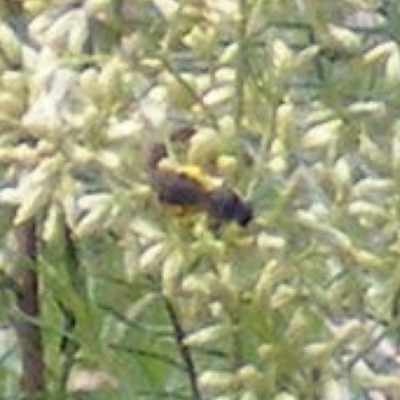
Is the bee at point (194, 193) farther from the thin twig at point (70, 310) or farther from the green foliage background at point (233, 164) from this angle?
the thin twig at point (70, 310)

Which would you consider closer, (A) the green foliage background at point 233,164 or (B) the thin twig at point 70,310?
(A) the green foliage background at point 233,164

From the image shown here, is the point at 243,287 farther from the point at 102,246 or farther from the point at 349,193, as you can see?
the point at 102,246

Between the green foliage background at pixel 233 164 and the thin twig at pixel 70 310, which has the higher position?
the green foliage background at pixel 233 164

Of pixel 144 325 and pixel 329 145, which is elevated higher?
pixel 329 145

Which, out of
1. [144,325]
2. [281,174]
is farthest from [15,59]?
[144,325]

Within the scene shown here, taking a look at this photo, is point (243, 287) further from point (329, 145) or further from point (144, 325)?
point (144, 325)

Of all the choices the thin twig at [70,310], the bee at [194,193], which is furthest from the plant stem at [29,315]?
the bee at [194,193]

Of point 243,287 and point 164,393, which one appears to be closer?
point 243,287

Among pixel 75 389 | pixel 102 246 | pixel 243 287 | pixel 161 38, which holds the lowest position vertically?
Answer: pixel 75 389
